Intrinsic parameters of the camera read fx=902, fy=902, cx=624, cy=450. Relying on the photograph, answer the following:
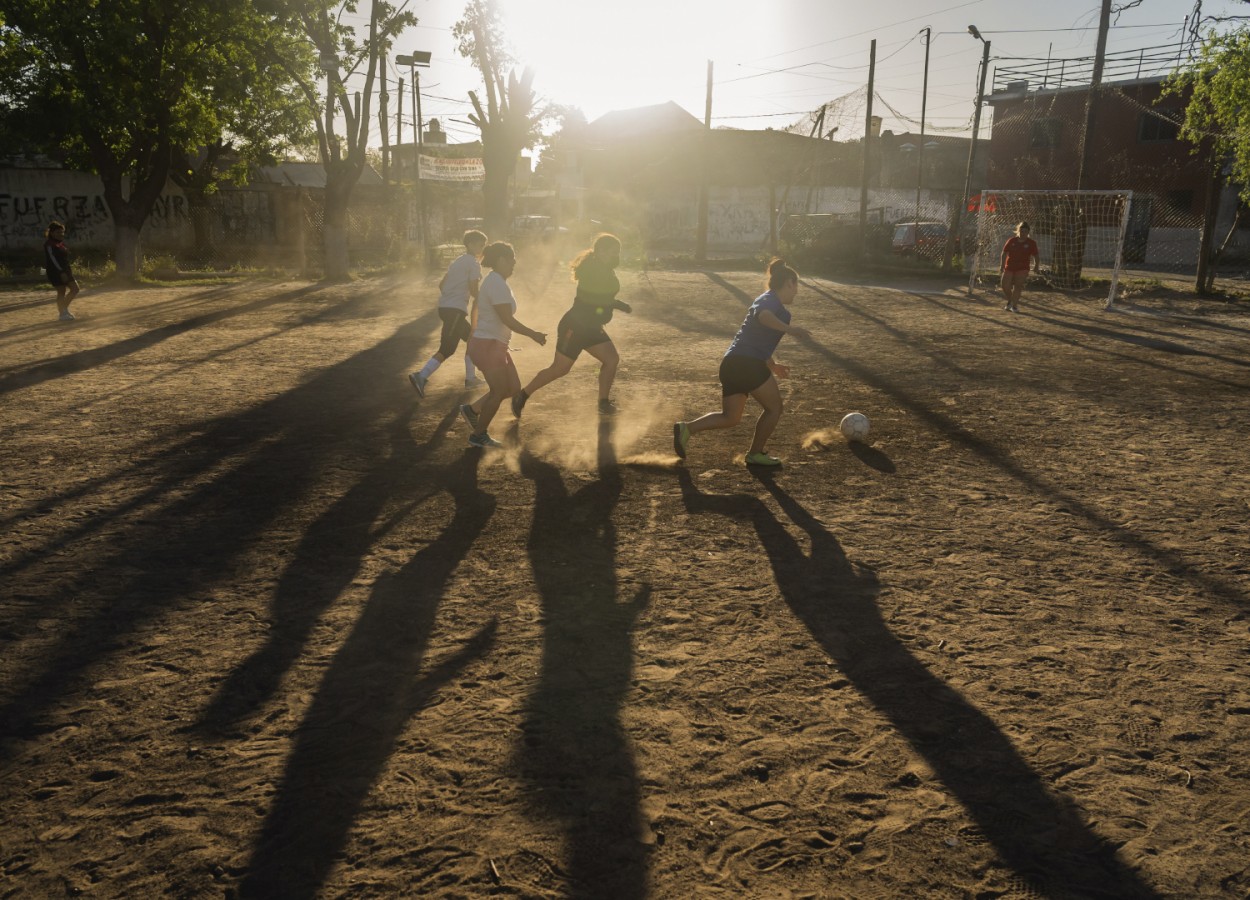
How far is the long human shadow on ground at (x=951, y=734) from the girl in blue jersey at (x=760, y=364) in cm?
171

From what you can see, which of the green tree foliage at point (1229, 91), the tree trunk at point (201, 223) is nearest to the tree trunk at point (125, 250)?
the tree trunk at point (201, 223)

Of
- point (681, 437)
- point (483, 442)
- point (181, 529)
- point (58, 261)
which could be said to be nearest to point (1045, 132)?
point (58, 261)

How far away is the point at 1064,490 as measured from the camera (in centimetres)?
661

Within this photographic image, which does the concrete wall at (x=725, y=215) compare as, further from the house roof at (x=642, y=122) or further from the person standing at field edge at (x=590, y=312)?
the person standing at field edge at (x=590, y=312)

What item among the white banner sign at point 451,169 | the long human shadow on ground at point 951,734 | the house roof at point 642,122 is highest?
the house roof at point 642,122

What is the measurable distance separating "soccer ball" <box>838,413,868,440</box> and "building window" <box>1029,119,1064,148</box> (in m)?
38.2

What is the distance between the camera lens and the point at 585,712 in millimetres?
3549

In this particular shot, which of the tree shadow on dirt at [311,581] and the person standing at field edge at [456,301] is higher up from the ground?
the person standing at field edge at [456,301]

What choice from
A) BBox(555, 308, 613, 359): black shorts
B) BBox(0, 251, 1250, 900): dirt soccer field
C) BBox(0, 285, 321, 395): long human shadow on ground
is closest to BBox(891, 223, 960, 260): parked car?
A: BBox(0, 285, 321, 395): long human shadow on ground

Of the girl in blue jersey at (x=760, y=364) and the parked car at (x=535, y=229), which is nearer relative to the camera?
the girl in blue jersey at (x=760, y=364)

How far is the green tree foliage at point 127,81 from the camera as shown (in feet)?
70.1

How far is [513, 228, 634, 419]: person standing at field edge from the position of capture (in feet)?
27.6

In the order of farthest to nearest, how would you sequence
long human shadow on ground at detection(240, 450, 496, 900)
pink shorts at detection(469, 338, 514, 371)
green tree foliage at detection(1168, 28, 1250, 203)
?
1. green tree foliage at detection(1168, 28, 1250, 203)
2. pink shorts at detection(469, 338, 514, 371)
3. long human shadow on ground at detection(240, 450, 496, 900)

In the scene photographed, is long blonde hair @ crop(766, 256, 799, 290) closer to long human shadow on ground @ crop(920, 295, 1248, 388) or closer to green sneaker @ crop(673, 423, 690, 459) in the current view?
green sneaker @ crop(673, 423, 690, 459)
